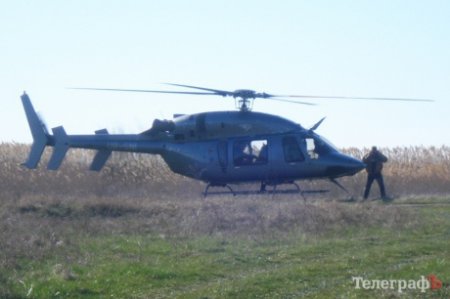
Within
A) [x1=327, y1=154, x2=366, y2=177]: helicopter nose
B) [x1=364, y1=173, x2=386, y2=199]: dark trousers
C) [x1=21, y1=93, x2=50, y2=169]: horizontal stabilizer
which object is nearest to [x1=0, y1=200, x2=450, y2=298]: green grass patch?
[x1=327, y1=154, x2=366, y2=177]: helicopter nose

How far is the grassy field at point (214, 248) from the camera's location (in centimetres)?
1287

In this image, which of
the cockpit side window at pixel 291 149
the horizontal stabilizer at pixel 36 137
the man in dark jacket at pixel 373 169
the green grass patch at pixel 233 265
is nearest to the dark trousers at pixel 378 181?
the man in dark jacket at pixel 373 169

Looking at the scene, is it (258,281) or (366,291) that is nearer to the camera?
(366,291)

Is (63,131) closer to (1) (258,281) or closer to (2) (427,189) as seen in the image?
(2) (427,189)

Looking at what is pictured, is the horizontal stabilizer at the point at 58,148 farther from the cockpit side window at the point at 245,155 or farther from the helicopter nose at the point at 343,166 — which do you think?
the helicopter nose at the point at 343,166

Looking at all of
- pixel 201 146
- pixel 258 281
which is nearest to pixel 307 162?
pixel 201 146

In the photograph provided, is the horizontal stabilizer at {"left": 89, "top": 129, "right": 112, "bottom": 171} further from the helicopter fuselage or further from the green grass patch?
the green grass patch

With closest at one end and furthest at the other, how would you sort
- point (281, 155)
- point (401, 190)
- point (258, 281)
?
point (258, 281)
point (281, 155)
point (401, 190)

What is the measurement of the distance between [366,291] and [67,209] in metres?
11.6

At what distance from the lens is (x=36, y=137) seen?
Result: 1152 inches

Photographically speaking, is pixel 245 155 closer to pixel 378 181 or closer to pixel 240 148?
pixel 240 148

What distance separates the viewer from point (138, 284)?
43.4 feet

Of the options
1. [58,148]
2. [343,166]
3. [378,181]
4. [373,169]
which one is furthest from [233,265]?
[373,169]

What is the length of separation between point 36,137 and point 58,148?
1.12 m
